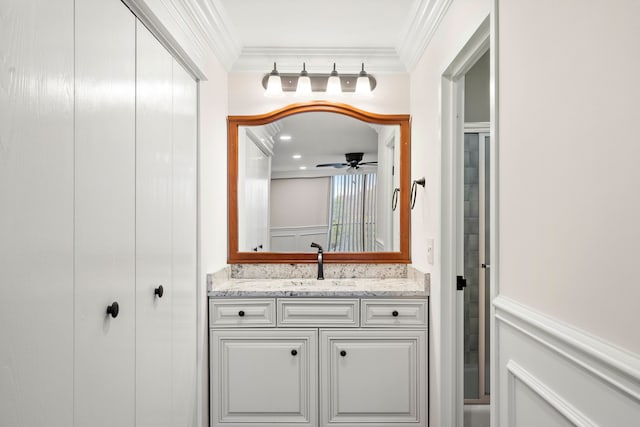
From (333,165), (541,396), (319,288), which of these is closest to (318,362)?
(319,288)

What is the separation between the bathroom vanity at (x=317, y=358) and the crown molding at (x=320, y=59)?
1465 mm

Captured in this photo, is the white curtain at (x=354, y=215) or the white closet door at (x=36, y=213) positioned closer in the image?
the white closet door at (x=36, y=213)

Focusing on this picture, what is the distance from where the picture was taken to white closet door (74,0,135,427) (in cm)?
110

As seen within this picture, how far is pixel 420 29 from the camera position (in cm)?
216

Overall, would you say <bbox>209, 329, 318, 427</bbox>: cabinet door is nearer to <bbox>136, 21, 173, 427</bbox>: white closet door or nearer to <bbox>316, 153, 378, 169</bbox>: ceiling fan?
<bbox>136, 21, 173, 427</bbox>: white closet door

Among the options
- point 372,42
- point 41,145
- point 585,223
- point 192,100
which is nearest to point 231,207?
point 192,100

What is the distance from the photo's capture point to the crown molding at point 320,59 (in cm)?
258

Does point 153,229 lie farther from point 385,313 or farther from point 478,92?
point 478,92

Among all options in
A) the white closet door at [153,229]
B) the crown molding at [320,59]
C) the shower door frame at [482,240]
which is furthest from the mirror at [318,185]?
the white closet door at [153,229]

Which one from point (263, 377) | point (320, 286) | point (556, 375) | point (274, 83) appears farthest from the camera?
point (274, 83)

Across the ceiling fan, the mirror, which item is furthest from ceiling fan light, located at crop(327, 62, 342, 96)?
the ceiling fan

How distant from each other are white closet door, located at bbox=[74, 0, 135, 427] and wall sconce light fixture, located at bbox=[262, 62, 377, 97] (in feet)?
4.31

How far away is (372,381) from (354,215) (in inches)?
42.1

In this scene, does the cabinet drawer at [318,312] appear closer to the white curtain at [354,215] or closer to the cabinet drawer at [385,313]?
the cabinet drawer at [385,313]
